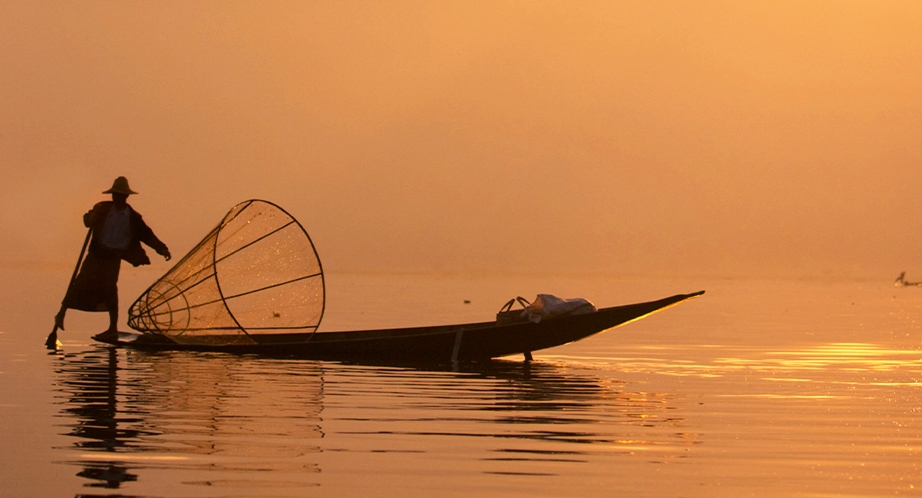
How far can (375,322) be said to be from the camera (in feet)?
95.8

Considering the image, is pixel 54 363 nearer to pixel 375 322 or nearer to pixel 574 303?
pixel 574 303

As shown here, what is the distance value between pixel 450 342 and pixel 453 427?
6596 mm

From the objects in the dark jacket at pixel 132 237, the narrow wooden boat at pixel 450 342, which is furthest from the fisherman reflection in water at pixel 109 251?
the narrow wooden boat at pixel 450 342

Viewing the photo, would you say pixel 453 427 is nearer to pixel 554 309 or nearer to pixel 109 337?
pixel 554 309

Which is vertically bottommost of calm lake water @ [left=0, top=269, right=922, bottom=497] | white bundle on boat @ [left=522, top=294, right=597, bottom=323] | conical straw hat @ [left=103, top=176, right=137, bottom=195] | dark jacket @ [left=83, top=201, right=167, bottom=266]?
calm lake water @ [left=0, top=269, right=922, bottom=497]

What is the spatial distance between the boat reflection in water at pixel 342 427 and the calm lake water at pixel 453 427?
0.08ft

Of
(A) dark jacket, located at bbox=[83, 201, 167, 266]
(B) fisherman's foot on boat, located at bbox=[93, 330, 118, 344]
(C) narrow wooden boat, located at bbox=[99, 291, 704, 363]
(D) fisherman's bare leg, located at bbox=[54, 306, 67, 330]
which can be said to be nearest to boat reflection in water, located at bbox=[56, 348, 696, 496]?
(C) narrow wooden boat, located at bbox=[99, 291, 704, 363]

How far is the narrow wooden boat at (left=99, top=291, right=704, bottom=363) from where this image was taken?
51.1ft

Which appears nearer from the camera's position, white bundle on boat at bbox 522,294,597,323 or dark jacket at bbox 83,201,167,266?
white bundle on boat at bbox 522,294,597,323

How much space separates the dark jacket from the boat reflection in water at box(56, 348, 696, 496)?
2128 millimetres

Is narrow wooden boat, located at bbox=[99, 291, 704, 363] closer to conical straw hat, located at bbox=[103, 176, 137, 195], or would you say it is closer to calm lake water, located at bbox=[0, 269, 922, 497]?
calm lake water, located at bbox=[0, 269, 922, 497]

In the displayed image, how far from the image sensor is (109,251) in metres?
16.4

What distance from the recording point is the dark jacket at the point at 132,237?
1641 centimetres

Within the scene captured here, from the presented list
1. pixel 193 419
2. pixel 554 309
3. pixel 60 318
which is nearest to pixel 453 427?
pixel 193 419
